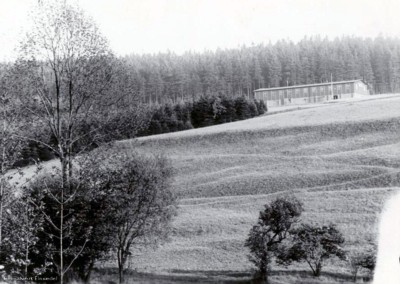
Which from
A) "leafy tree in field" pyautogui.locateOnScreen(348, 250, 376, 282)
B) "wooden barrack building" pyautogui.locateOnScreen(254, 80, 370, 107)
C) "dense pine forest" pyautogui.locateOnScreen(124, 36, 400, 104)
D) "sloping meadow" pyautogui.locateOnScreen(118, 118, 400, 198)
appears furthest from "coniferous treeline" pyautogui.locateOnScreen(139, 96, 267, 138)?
"leafy tree in field" pyautogui.locateOnScreen(348, 250, 376, 282)

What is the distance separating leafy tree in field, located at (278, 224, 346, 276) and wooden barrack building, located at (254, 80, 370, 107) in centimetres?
10442

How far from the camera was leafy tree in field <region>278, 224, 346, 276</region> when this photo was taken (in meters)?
31.2

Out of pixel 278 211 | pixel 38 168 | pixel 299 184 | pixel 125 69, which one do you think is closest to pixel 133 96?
pixel 125 69

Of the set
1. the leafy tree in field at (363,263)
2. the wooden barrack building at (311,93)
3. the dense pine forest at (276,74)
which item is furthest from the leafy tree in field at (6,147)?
the dense pine forest at (276,74)

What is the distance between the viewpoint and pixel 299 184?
57156 mm

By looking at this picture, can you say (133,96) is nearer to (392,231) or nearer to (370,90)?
(392,231)

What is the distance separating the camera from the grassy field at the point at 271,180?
1380 inches

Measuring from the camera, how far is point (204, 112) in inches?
4254

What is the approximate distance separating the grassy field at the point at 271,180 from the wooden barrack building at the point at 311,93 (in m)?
32.1

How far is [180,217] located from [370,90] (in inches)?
4987

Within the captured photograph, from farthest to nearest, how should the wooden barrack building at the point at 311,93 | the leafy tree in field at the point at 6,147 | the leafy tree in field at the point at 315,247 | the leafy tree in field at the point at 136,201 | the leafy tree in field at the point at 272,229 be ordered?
the wooden barrack building at the point at 311,93 < the leafy tree in field at the point at 272,229 < the leafy tree in field at the point at 315,247 < the leafy tree in field at the point at 136,201 < the leafy tree in field at the point at 6,147

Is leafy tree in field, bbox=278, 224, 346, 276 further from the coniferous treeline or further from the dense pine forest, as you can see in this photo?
the dense pine forest

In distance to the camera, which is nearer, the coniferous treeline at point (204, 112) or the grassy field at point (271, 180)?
the grassy field at point (271, 180)

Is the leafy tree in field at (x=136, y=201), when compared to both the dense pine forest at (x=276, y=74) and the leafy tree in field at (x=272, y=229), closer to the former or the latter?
the leafy tree in field at (x=272, y=229)
